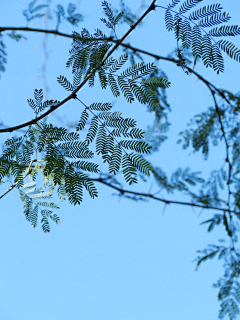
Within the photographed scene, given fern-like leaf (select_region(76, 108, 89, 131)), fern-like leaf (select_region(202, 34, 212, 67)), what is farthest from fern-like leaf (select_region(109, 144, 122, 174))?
fern-like leaf (select_region(202, 34, 212, 67))

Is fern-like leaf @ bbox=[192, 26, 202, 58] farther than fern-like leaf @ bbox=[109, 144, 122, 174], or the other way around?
fern-like leaf @ bbox=[192, 26, 202, 58]

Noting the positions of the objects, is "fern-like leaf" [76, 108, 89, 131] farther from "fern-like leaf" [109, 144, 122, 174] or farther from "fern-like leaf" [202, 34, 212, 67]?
"fern-like leaf" [202, 34, 212, 67]

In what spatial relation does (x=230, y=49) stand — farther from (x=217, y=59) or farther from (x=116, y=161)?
(x=116, y=161)

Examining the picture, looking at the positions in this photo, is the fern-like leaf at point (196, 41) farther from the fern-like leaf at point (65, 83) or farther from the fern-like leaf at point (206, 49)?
the fern-like leaf at point (65, 83)

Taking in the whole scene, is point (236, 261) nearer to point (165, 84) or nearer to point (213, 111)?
point (213, 111)

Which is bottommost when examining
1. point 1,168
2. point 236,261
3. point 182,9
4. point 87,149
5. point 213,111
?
point 1,168

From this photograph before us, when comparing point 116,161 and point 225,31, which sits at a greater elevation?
point 225,31

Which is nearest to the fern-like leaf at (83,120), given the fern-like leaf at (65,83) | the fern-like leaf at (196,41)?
the fern-like leaf at (65,83)

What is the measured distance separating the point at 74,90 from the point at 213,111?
1518 mm

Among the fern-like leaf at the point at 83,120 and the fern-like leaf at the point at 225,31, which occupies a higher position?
the fern-like leaf at the point at 225,31

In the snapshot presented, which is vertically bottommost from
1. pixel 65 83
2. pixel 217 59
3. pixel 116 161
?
pixel 116 161

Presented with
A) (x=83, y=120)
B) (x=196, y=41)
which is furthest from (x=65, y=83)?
(x=196, y=41)

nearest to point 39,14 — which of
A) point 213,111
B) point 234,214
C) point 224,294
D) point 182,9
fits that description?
point 182,9

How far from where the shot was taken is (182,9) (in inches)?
65.1
